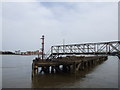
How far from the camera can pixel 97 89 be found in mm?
16141

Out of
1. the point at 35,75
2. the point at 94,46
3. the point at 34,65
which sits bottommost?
the point at 35,75

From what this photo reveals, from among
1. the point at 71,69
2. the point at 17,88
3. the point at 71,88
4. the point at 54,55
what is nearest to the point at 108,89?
the point at 71,88

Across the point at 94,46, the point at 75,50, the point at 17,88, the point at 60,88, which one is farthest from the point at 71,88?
the point at 75,50

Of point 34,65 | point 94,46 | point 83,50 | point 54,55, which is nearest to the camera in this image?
point 34,65

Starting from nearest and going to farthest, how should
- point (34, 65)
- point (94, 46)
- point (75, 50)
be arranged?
1. point (34, 65)
2. point (94, 46)
3. point (75, 50)

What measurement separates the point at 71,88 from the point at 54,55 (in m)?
33.0

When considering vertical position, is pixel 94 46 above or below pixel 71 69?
above

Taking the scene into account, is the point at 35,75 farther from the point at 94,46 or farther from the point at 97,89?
the point at 94,46

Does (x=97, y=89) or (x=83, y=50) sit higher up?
(x=83, y=50)

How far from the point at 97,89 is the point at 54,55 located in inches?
1332

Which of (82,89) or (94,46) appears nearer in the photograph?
(82,89)

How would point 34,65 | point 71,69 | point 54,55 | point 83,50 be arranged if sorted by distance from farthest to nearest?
1. point 54,55
2. point 83,50
3. point 71,69
4. point 34,65

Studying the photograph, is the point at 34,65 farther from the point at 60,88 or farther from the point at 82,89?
the point at 82,89

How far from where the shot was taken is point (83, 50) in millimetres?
41156
